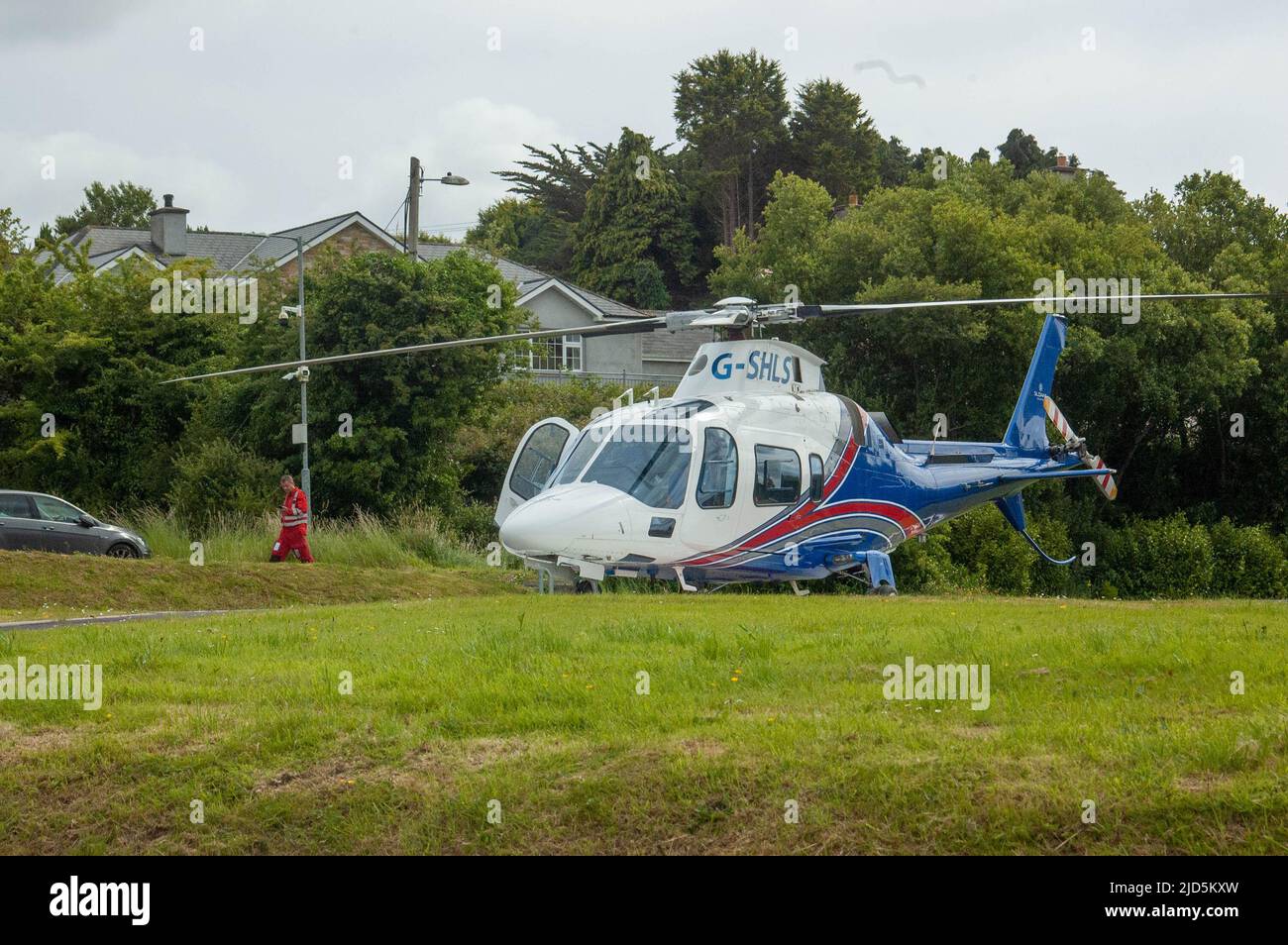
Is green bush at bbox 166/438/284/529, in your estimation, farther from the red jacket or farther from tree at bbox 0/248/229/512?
the red jacket

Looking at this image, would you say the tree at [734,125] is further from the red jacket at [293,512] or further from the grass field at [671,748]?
the grass field at [671,748]

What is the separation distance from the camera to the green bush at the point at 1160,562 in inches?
1630

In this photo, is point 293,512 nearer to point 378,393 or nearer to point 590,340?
point 378,393

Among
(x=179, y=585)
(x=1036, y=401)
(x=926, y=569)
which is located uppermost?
(x=1036, y=401)

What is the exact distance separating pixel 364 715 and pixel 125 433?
30.3 metres

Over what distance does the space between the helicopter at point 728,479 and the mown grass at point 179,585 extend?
298cm

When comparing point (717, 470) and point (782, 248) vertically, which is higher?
point (782, 248)

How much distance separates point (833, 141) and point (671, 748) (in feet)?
232

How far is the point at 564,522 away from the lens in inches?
709

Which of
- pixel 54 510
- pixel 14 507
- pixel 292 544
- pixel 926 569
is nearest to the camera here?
pixel 292 544

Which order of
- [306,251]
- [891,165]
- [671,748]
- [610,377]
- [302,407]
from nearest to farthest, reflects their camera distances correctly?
1. [671,748]
2. [302,407]
3. [306,251]
4. [610,377]
5. [891,165]

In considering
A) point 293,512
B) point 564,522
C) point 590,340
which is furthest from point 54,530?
point 590,340
